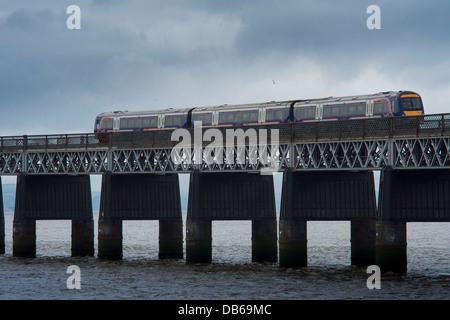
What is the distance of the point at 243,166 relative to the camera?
70.8m

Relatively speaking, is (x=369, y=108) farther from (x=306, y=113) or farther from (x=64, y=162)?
(x=64, y=162)

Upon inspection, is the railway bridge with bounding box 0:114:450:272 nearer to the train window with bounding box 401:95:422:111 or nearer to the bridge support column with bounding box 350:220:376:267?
the bridge support column with bounding box 350:220:376:267

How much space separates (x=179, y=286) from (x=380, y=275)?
14683 millimetres

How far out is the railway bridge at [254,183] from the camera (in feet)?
200

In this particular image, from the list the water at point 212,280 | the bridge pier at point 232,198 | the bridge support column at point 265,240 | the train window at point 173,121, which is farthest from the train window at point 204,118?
the water at point 212,280

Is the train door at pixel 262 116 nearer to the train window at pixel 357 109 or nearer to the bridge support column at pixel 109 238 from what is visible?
the train window at pixel 357 109

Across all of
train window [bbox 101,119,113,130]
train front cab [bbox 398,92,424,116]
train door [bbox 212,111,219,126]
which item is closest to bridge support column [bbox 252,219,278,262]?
train door [bbox 212,111,219,126]

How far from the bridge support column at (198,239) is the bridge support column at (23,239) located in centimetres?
1919

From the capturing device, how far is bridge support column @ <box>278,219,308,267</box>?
218ft

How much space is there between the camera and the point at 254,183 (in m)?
72.9

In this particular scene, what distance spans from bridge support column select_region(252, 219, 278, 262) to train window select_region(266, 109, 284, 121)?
30.7 feet

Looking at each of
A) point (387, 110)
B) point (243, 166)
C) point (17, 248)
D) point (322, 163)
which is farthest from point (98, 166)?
point (387, 110)
